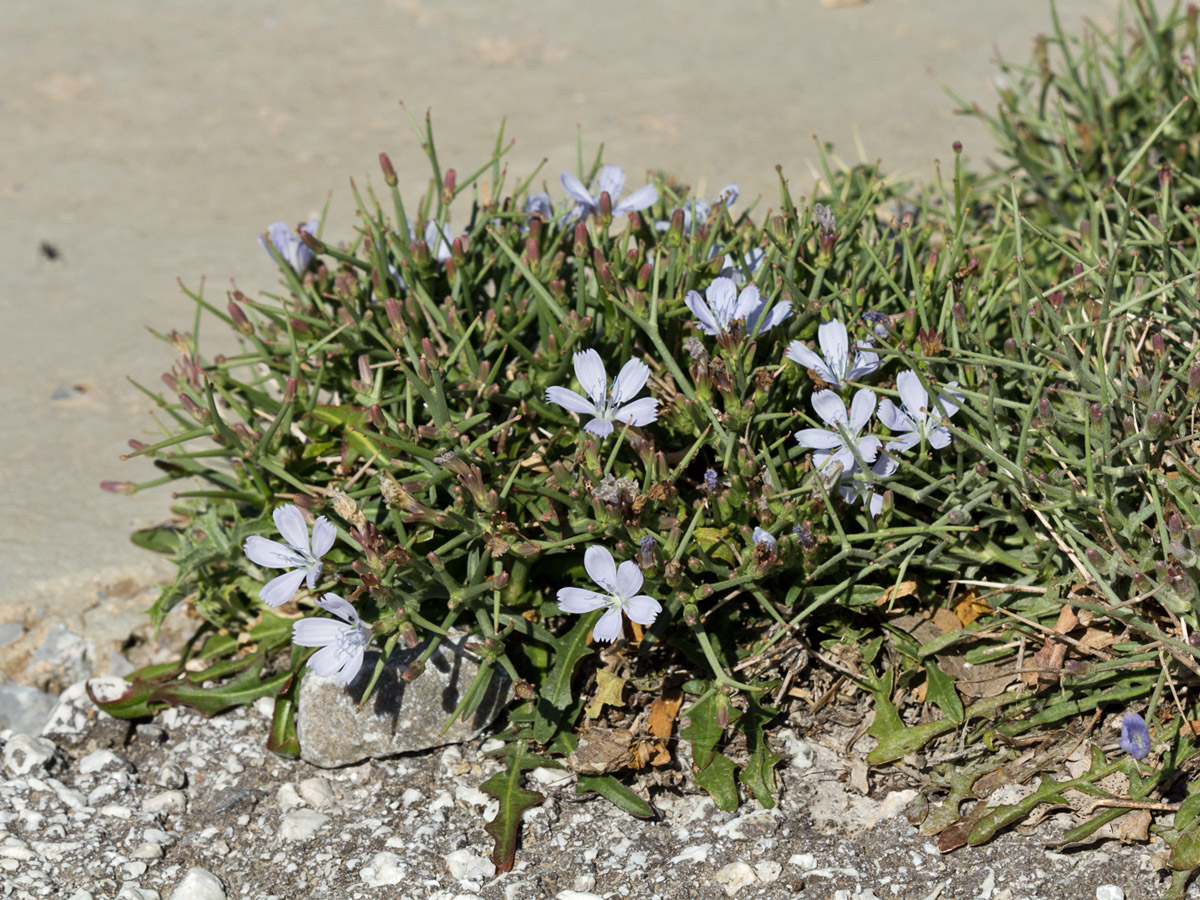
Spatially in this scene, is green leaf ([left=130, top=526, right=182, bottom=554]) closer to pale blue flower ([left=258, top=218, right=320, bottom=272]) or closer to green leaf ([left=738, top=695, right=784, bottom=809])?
pale blue flower ([left=258, top=218, right=320, bottom=272])

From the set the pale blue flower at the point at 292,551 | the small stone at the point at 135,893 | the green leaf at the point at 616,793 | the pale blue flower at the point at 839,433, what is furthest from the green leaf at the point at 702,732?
the small stone at the point at 135,893

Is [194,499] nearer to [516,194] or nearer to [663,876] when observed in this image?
[516,194]

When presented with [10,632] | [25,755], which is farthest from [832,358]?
[10,632]

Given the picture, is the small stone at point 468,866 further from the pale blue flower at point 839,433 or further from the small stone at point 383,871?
the pale blue flower at point 839,433

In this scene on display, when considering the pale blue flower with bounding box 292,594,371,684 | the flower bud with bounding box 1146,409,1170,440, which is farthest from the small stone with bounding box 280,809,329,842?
the flower bud with bounding box 1146,409,1170,440

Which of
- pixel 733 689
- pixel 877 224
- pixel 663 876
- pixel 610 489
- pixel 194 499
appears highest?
pixel 877 224

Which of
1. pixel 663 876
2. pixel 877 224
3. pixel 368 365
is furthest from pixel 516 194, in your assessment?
pixel 663 876

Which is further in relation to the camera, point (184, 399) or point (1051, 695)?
point (184, 399)
